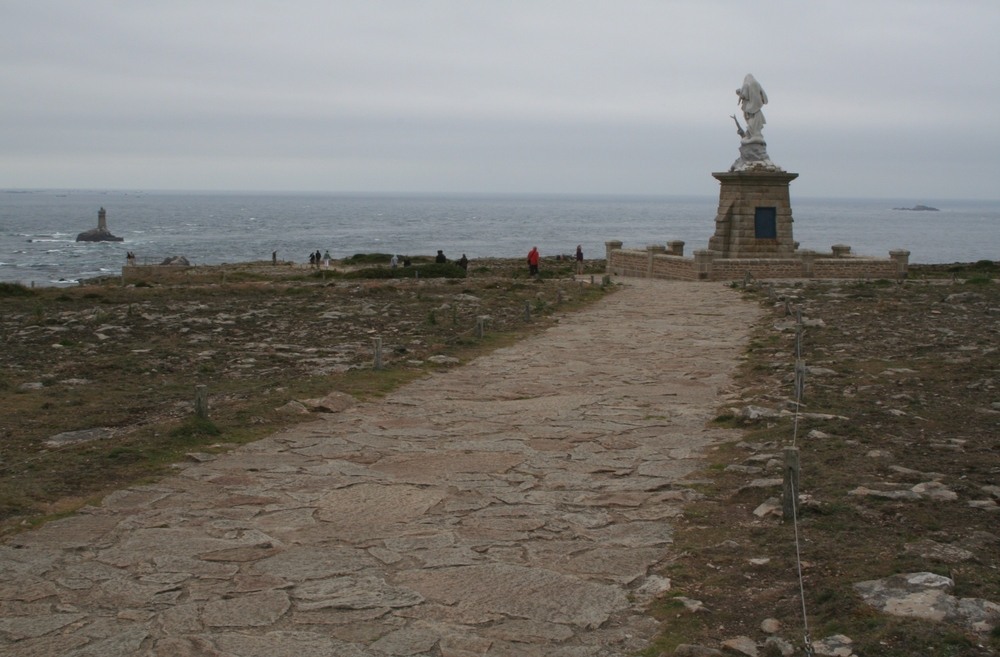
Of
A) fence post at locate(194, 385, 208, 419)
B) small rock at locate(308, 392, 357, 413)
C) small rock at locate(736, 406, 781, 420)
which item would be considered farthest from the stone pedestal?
fence post at locate(194, 385, 208, 419)

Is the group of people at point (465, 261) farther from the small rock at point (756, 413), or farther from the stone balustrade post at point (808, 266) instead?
the small rock at point (756, 413)

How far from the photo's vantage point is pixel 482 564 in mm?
6277

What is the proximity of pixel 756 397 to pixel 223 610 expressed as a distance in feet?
24.3

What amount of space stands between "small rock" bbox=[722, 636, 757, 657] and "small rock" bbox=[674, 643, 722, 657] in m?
0.07

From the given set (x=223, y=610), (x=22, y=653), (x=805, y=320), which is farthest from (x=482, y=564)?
(x=805, y=320)

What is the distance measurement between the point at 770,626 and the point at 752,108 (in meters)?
31.8

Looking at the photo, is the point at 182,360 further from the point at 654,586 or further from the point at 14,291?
the point at 14,291

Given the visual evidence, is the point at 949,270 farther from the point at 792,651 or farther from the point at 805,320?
the point at 792,651

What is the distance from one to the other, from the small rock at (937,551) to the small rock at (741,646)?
1494 mm

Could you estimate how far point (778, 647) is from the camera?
16.0ft

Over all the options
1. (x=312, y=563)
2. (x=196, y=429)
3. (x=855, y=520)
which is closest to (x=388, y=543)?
(x=312, y=563)

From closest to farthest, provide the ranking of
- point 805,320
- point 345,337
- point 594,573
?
1. point 594,573
2. point 345,337
3. point 805,320

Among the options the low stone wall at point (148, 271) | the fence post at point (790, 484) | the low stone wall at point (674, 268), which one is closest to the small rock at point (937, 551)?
the fence post at point (790, 484)

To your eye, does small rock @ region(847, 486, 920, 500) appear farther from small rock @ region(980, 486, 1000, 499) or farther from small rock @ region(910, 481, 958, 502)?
small rock @ region(980, 486, 1000, 499)
